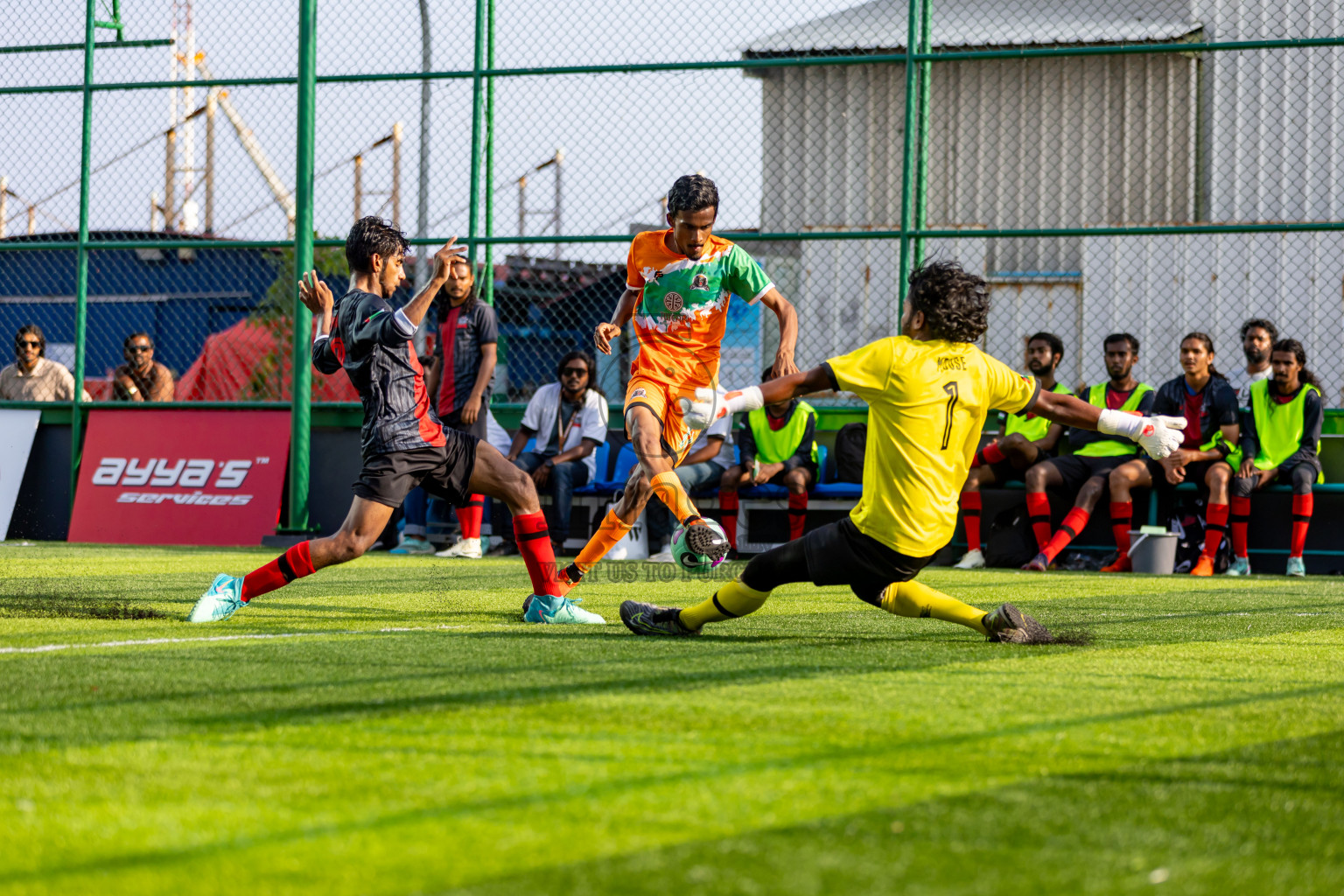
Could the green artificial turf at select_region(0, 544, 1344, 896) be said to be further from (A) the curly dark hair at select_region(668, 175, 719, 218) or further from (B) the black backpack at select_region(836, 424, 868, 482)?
(B) the black backpack at select_region(836, 424, 868, 482)

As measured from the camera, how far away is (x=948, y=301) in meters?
4.65

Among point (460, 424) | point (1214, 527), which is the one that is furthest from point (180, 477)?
point (1214, 527)

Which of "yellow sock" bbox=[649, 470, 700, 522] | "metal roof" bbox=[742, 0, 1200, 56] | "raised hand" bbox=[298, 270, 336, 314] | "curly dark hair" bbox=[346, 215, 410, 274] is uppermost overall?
"metal roof" bbox=[742, 0, 1200, 56]

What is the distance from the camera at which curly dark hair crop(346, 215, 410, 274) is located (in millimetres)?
5543

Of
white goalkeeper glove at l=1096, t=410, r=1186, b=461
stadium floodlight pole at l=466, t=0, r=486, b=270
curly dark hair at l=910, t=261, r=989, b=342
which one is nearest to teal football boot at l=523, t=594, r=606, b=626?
curly dark hair at l=910, t=261, r=989, b=342

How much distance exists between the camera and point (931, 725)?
3123mm

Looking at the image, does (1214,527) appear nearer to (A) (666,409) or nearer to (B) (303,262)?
(A) (666,409)

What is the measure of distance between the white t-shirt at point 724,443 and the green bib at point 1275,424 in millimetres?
4092

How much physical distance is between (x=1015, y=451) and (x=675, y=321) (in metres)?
5.25

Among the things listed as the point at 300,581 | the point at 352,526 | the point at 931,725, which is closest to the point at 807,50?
the point at 300,581

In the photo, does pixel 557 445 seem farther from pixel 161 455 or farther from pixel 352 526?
pixel 352 526

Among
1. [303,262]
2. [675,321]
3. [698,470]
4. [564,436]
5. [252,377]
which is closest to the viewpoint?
[675,321]

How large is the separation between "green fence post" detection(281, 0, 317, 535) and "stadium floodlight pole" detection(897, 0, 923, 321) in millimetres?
5167

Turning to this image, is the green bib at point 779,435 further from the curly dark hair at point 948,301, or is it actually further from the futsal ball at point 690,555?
the curly dark hair at point 948,301
